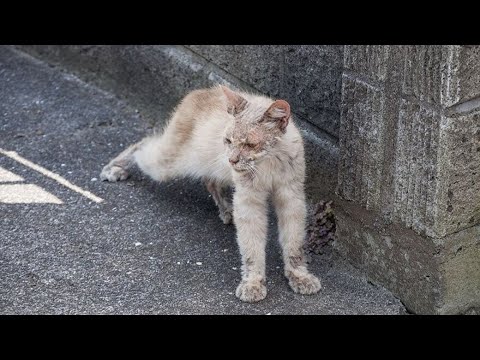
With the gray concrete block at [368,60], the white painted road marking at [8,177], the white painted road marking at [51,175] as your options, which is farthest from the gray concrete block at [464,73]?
the white painted road marking at [8,177]

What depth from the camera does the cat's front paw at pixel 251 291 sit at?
4.32 m

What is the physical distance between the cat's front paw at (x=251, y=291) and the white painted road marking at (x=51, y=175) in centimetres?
132

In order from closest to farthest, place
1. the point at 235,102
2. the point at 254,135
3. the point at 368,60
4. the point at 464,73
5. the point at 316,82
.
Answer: the point at 464,73, the point at 368,60, the point at 254,135, the point at 235,102, the point at 316,82

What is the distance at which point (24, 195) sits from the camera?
5.30 meters

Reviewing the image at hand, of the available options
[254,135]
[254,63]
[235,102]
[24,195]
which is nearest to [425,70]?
[254,135]

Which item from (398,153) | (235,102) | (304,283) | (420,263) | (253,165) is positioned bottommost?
(304,283)

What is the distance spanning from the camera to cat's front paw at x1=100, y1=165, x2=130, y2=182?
5496 millimetres

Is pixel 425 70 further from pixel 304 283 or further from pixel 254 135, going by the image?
pixel 304 283

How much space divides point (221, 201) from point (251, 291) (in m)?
0.95

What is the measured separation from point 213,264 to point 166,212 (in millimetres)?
643

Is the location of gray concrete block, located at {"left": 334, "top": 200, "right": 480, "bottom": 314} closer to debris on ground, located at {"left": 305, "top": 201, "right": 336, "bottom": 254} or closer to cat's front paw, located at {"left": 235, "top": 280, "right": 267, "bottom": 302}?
debris on ground, located at {"left": 305, "top": 201, "right": 336, "bottom": 254}

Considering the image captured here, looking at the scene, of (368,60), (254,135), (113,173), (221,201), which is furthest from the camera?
(113,173)

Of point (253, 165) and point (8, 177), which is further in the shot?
point (8, 177)

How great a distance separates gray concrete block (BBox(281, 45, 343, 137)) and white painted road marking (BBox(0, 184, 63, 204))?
61.3 inches
